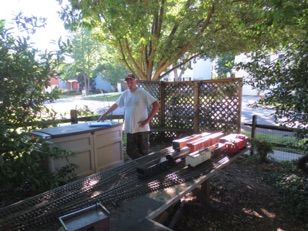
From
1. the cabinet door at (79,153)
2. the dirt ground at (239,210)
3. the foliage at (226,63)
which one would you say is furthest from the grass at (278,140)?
the cabinet door at (79,153)

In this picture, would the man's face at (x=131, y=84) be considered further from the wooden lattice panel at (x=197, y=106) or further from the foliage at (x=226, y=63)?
the wooden lattice panel at (x=197, y=106)

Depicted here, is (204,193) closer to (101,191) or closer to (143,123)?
(143,123)

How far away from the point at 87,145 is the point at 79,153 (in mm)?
149

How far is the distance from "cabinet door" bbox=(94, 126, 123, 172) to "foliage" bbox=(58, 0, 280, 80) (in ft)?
8.78

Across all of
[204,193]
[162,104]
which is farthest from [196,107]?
[204,193]

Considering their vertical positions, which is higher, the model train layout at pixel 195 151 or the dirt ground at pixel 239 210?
the model train layout at pixel 195 151

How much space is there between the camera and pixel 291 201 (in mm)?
2941

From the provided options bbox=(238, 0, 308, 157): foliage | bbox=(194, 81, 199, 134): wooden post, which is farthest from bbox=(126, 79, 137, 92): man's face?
bbox=(194, 81, 199, 134): wooden post

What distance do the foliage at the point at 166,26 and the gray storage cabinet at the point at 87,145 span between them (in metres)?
2.68

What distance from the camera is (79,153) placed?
3.05 m

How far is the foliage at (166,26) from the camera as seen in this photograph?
15.9 ft

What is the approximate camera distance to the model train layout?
2178 mm

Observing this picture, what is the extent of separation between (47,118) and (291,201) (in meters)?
3.36

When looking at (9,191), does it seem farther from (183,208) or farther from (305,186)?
(305,186)
